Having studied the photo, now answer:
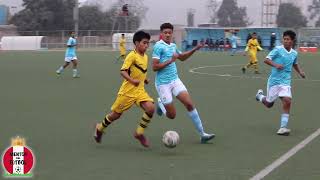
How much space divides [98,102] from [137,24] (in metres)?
77.8

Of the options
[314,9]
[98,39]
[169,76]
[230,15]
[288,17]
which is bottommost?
[98,39]

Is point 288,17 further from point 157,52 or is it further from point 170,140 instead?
point 170,140

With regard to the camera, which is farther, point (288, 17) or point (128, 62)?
point (288, 17)

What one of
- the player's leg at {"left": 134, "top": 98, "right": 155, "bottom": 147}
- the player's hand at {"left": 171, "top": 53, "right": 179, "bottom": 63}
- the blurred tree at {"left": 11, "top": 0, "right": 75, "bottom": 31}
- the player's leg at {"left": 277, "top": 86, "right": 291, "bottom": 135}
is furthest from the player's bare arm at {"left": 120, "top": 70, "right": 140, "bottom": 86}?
the blurred tree at {"left": 11, "top": 0, "right": 75, "bottom": 31}

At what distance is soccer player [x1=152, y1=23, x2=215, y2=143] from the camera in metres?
8.80

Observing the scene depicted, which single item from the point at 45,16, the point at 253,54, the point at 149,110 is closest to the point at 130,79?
the point at 149,110

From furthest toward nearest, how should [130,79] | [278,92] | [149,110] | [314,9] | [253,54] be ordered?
1. [314,9]
2. [253,54]
3. [278,92]
4. [149,110]
5. [130,79]

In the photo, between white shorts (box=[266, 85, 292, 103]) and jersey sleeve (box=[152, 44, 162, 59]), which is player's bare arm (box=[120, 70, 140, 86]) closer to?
jersey sleeve (box=[152, 44, 162, 59])

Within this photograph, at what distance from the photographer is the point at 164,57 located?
889 centimetres

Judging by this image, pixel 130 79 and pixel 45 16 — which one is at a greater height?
pixel 45 16

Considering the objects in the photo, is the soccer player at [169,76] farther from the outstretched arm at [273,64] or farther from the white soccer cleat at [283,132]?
the outstretched arm at [273,64]

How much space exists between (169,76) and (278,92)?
88.5 inches

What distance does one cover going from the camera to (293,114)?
12094 mm

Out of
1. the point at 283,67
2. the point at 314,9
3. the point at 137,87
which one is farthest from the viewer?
the point at 314,9
